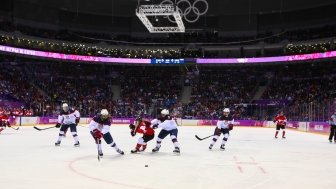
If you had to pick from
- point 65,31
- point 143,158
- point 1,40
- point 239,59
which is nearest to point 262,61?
point 239,59

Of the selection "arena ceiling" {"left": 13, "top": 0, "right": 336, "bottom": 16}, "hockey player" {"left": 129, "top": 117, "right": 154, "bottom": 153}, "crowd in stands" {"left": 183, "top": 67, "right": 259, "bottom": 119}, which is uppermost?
"arena ceiling" {"left": 13, "top": 0, "right": 336, "bottom": 16}

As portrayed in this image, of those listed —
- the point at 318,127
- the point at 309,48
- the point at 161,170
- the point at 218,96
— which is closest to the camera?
the point at 161,170

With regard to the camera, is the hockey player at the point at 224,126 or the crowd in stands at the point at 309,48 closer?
the hockey player at the point at 224,126

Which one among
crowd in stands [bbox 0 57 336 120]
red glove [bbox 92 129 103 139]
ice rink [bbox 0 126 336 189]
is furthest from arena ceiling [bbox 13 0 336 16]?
red glove [bbox 92 129 103 139]

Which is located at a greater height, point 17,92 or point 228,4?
point 228,4

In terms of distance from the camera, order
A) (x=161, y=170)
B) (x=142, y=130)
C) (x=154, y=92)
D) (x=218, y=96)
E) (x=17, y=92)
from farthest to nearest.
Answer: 1. (x=154, y=92)
2. (x=218, y=96)
3. (x=17, y=92)
4. (x=142, y=130)
5. (x=161, y=170)

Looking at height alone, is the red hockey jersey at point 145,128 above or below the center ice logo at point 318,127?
above

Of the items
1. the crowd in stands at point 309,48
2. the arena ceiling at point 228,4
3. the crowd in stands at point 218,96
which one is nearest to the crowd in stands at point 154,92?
the crowd in stands at point 218,96

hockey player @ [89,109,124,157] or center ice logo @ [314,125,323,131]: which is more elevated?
hockey player @ [89,109,124,157]

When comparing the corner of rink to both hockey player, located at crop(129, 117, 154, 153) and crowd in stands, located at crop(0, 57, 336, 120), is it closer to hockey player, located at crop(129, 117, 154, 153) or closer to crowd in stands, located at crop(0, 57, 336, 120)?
crowd in stands, located at crop(0, 57, 336, 120)

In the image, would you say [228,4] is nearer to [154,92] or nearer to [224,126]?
[154,92]


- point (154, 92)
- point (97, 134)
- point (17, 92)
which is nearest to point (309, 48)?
point (154, 92)

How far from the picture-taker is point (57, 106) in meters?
36.9

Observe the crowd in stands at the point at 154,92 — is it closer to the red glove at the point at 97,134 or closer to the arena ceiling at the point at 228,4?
the arena ceiling at the point at 228,4
